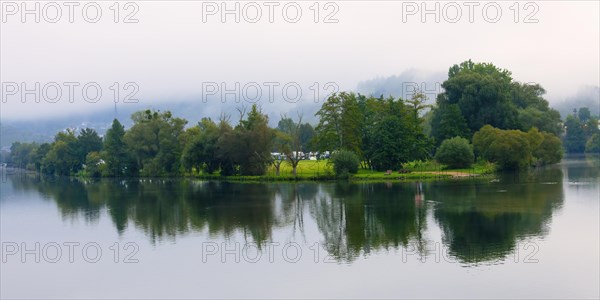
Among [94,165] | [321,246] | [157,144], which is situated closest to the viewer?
[321,246]

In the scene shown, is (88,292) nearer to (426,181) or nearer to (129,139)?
(426,181)

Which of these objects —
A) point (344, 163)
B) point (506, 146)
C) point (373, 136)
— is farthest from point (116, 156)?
point (506, 146)

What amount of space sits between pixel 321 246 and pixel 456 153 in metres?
42.9

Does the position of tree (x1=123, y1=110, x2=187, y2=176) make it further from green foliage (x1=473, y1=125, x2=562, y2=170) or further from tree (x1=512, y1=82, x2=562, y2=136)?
tree (x1=512, y1=82, x2=562, y2=136)

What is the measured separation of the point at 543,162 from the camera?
85.4 m

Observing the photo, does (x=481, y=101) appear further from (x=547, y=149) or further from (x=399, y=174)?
(x=399, y=174)

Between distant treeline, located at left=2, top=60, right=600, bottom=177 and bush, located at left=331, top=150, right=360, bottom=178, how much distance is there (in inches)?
143

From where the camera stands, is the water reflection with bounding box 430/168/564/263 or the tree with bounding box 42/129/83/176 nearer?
the water reflection with bounding box 430/168/564/263

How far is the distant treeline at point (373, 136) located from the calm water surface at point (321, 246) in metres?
17.9

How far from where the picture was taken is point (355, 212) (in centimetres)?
4094

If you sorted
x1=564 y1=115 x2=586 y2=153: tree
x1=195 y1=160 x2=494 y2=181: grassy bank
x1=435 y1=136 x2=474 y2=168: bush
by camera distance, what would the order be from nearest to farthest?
→ 1. x1=195 y1=160 x2=494 y2=181: grassy bank
2. x1=435 y1=136 x2=474 y2=168: bush
3. x1=564 y1=115 x2=586 y2=153: tree

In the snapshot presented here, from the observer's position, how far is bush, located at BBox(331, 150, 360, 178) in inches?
2630

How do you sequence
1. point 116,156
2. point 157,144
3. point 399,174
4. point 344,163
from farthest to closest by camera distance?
point 116,156 < point 157,144 < point 344,163 < point 399,174

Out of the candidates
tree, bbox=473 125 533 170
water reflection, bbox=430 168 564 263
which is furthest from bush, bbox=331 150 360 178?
tree, bbox=473 125 533 170
